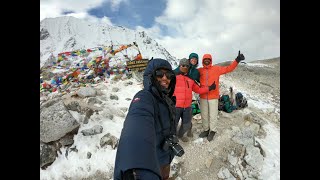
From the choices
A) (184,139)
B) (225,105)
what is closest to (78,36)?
(225,105)

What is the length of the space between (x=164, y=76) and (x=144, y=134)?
102cm

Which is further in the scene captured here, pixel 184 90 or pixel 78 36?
pixel 78 36

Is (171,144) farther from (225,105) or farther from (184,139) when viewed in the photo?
(225,105)

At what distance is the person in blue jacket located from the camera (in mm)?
1370

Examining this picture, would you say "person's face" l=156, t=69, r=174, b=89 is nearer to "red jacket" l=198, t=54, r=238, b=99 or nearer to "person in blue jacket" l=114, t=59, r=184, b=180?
"person in blue jacket" l=114, t=59, r=184, b=180

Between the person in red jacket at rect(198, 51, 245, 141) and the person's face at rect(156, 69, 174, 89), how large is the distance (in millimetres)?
4059

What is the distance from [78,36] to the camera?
4916 cm

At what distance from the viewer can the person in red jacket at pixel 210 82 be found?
6.39 m

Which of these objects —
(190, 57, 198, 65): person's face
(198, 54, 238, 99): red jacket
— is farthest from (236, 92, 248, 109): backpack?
(190, 57, 198, 65): person's face

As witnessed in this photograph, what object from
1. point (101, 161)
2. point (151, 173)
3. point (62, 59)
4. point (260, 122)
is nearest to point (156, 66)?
point (151, 173)
